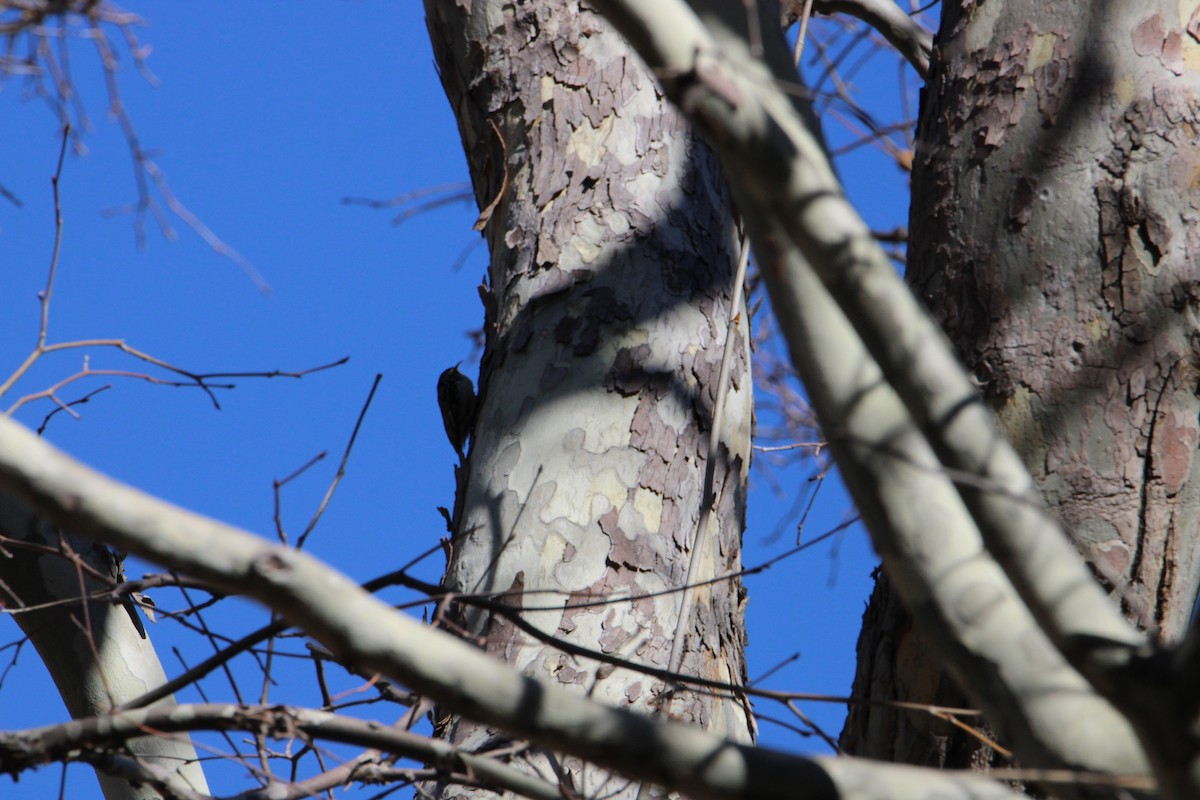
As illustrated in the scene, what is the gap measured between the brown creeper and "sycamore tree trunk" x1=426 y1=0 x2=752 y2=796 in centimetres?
15

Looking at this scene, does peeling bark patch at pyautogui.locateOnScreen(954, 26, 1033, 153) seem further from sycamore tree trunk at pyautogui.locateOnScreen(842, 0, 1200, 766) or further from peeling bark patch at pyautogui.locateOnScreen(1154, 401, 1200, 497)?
peeling bark patch at pyautogui.locateOnScreen(1154, 401, 1200, 497)

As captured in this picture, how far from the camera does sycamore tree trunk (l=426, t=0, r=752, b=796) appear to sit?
6.48ft

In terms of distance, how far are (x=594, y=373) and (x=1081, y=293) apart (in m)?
0.90

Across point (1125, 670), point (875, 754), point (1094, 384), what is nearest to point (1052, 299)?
point (1094, 384)

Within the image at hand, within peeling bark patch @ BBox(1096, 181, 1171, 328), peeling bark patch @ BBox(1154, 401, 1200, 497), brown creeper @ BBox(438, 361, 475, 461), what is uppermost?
brown creeper @ BBox(438, 361, 475, 461)

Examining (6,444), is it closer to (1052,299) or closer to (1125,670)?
(1125,670)

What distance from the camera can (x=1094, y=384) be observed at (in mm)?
1614

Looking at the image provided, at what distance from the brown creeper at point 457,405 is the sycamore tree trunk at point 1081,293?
103 cm

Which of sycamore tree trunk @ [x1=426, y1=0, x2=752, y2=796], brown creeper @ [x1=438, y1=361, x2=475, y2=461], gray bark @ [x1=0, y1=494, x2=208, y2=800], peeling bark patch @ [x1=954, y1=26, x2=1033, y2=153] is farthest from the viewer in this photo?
brown creeper @ [x1=438, y1=361, x2=475, y2=461]

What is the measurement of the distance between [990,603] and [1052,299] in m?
0.85

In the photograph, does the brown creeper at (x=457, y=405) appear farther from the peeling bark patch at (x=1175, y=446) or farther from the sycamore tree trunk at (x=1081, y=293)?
the peeling bark patch at (x=1175, y=446)

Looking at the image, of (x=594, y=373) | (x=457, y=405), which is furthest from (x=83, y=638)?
(x=594, y=373)

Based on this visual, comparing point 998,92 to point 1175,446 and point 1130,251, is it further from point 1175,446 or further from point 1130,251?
point 1175,446

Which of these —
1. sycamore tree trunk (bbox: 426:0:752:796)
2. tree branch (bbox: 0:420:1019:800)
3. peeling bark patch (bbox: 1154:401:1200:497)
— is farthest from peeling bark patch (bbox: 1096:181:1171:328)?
tree branch (bbox: 0:420:1019:800)
